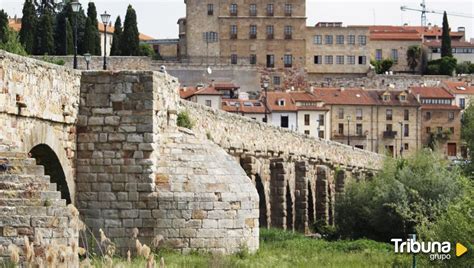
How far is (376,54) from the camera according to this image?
135m

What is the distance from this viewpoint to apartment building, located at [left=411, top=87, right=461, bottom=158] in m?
112

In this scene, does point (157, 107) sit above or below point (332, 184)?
above

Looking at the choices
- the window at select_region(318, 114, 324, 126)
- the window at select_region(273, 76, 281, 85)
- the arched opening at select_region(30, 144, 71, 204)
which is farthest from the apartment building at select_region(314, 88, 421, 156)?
the arched opening at select_region(30, 144, 71, 204)

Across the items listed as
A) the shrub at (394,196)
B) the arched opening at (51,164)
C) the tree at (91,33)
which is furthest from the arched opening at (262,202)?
the tree at (91,33)

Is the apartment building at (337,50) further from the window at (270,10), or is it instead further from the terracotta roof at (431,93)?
the terracotta roof at (431,93)

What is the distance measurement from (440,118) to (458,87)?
6.18 metres

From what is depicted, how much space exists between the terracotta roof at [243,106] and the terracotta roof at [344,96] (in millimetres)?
10791

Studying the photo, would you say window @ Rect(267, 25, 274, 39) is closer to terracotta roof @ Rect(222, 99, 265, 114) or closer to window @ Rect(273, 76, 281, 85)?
window @ Rect(273, 76, 281, 85)

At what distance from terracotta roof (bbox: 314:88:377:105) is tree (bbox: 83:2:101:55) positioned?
19.6 metres

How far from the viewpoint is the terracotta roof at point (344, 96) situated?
106731 mm

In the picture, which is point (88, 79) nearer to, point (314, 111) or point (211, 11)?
point (314, 111)

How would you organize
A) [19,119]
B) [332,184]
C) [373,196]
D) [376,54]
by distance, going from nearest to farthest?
[19,119], [373,196], [332,184], [376,54]

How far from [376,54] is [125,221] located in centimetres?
11690

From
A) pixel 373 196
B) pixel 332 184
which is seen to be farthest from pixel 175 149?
pixel 332 184
